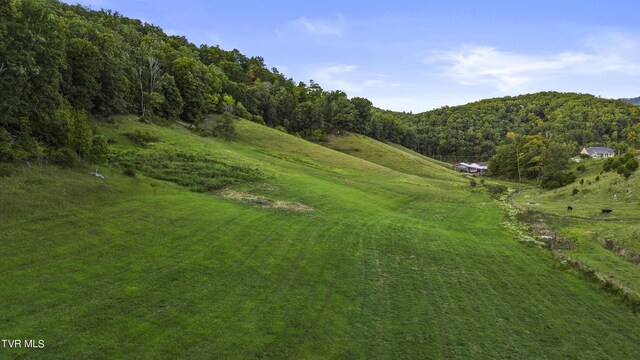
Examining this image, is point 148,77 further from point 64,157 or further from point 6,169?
point 6,169

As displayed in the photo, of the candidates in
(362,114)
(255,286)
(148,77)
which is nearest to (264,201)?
(255,286)

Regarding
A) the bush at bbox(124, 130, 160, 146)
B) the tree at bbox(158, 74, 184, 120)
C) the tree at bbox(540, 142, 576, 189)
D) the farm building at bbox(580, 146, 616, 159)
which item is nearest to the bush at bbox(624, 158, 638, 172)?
the tree at bbox(540, 142, 576, 189)

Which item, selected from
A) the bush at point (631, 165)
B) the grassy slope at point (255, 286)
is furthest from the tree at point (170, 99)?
the bush at point (631, 165)

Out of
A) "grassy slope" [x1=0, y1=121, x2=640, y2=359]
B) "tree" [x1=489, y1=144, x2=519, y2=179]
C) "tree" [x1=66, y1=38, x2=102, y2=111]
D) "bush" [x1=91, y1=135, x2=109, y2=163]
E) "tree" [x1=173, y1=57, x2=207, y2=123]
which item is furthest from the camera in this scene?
"tree" [x1=489, y1=144, x2=519, y2=179]

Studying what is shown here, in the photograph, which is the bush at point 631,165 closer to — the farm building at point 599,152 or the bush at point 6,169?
the bush at point 6,169

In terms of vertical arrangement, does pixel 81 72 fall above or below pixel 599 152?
below

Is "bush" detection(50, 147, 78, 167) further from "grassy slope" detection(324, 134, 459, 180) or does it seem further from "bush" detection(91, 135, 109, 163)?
"grassy slope" detection(324, 134, 459, 180)

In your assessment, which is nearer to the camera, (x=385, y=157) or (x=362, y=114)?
(x=385, y=157)

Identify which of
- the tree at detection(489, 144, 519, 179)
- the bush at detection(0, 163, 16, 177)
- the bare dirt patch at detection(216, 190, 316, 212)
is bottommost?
the bare dirt patch at detection(216, 190, 316, 212)

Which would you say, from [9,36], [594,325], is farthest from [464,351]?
[9,36]
